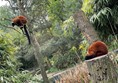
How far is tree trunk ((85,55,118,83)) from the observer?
2.68 meters

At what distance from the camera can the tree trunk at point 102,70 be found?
2.68 metres

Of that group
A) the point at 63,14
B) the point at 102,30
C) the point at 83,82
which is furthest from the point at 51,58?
the point at 83,82

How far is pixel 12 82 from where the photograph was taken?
511 cm

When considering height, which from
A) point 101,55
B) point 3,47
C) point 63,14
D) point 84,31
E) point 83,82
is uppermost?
point 63,14

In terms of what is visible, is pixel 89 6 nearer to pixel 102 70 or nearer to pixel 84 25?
pixel 84 25

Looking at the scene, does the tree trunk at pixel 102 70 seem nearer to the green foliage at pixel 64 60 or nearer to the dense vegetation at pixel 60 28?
the dense vegetation at pixel 60 28

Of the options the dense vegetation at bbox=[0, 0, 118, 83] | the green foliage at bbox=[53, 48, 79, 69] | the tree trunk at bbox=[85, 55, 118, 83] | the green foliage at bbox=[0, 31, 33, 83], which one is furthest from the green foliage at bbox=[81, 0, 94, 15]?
the green foliage at bbox=[53, 48, 79, 69]

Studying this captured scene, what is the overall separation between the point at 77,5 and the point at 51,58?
389 centimetres

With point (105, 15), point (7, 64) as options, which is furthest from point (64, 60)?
point (7, 64)

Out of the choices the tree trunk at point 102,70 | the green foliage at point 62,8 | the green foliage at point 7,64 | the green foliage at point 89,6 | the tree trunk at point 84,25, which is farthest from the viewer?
the green foliage at point 62,8

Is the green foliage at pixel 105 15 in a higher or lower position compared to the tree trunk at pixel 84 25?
higher

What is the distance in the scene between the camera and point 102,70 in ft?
9.00

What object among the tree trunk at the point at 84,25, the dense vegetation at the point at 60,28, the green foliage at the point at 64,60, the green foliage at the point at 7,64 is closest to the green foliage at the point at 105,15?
the dense vegetation at the point at 60,28

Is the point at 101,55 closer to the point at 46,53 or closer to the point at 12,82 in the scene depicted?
the point at 12,82
